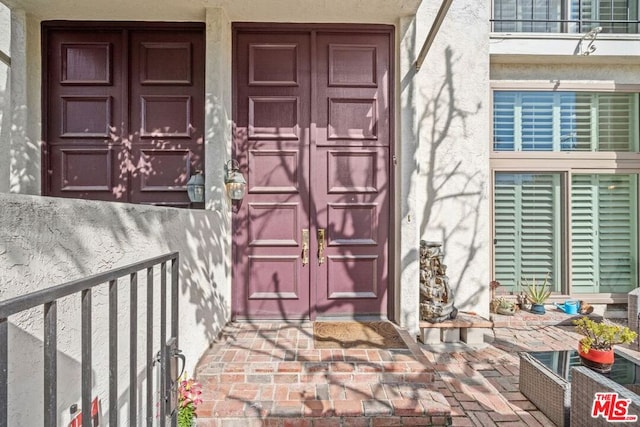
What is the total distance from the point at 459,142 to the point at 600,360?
9.02ft

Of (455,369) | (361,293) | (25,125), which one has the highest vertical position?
(25,125)

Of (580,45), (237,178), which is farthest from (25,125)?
(580,45)

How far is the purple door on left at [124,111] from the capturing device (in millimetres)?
3525

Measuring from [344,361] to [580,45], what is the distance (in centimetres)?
529

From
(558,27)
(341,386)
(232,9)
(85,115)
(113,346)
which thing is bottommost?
(341,386)

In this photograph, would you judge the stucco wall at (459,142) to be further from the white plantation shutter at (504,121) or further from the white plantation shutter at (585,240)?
the white plantation shutter at (585,240)

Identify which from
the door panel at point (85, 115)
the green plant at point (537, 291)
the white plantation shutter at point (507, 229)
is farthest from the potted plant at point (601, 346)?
the door panel at point (85, 115)

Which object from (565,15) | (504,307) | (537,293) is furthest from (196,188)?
(565,15)

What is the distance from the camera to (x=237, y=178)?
3297 millimetres

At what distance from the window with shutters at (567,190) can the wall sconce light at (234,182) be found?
360 cm

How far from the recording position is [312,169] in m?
3.55

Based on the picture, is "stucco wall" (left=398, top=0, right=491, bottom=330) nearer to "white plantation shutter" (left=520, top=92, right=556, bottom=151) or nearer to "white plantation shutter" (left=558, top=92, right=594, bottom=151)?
"white plantation shutter" (left=520, top=92, right=556, bottom=151)

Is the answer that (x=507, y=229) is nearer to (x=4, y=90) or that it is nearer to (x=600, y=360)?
(x=600, y=360)

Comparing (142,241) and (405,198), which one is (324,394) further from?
(405,198)
